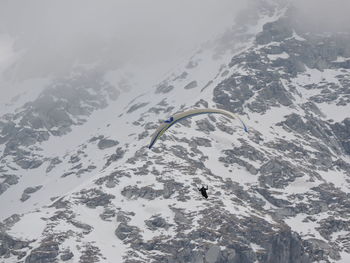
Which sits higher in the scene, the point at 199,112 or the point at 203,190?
the point at 199,112
